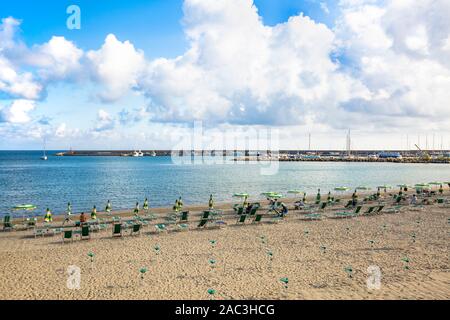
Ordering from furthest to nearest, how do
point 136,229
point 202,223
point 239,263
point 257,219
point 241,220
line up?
point 257,219
point 241,220
point 202,223
point 136,229
point 239,263

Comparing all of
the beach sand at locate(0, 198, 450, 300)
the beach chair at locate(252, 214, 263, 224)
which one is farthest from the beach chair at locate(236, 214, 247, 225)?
the beach sand at locate(0, 198, 450, 300)

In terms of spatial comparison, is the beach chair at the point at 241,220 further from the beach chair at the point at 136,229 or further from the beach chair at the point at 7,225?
the beach chair at the point at 7,225

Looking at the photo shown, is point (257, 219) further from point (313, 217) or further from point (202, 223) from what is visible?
point (313, 217)

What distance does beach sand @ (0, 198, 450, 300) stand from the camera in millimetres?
10664

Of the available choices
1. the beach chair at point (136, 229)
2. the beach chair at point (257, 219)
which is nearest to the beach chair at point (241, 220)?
the beach chair at point (257, 219)

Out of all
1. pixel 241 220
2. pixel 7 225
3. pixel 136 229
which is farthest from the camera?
pixel 241 220

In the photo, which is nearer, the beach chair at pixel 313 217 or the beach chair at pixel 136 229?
the beach chair at pixel 136 229

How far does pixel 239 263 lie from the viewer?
13.5 m

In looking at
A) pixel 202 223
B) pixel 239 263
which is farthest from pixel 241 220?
pixel 239 263

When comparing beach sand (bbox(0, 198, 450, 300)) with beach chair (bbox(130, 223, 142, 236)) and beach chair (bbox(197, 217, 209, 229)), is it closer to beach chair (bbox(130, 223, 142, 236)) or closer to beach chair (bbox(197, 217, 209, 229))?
beach chair (bbox(130, 223, 142, 236))

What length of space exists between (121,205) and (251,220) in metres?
17.3

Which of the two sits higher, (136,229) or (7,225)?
(136,229)

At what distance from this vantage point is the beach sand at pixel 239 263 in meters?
10.7
